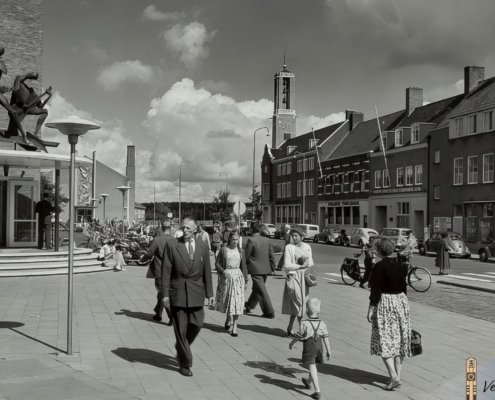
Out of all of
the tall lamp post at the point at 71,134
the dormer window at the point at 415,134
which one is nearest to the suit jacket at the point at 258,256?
the tall lamp post at the point at 71,134

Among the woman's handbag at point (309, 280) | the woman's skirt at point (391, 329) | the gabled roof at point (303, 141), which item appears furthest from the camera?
the gabled roof at point (303, 141)

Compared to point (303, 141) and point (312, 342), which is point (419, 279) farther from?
point (303, 141)

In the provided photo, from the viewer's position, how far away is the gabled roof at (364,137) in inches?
2219

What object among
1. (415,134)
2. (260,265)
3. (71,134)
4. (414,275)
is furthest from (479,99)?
(71,134)

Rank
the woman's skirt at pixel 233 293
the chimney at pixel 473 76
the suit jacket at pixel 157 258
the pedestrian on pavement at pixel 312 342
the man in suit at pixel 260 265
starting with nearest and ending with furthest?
the pedestrian on pavement at pixel 312 342 → the woman's skirt at pixel 233 293 → the suit jacket at pixel 157 258 → the man in suit at pixel 260 265 → the chimney at pixel 473 76

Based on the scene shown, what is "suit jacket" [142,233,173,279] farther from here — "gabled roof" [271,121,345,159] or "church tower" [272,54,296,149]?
"church tower" [272,54,296,149]

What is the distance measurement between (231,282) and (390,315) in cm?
359

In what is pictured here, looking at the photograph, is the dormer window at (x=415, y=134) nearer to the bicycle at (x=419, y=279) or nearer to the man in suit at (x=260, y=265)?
the bicycle at (x=419, y=279)

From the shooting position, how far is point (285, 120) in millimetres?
90125

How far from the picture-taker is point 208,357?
8.37m

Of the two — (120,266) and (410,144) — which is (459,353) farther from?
(410,144)

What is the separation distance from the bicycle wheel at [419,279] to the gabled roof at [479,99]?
80.4 ft

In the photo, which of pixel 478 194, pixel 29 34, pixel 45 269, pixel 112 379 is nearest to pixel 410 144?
pixel 478 194

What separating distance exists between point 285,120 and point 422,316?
78821 mm
